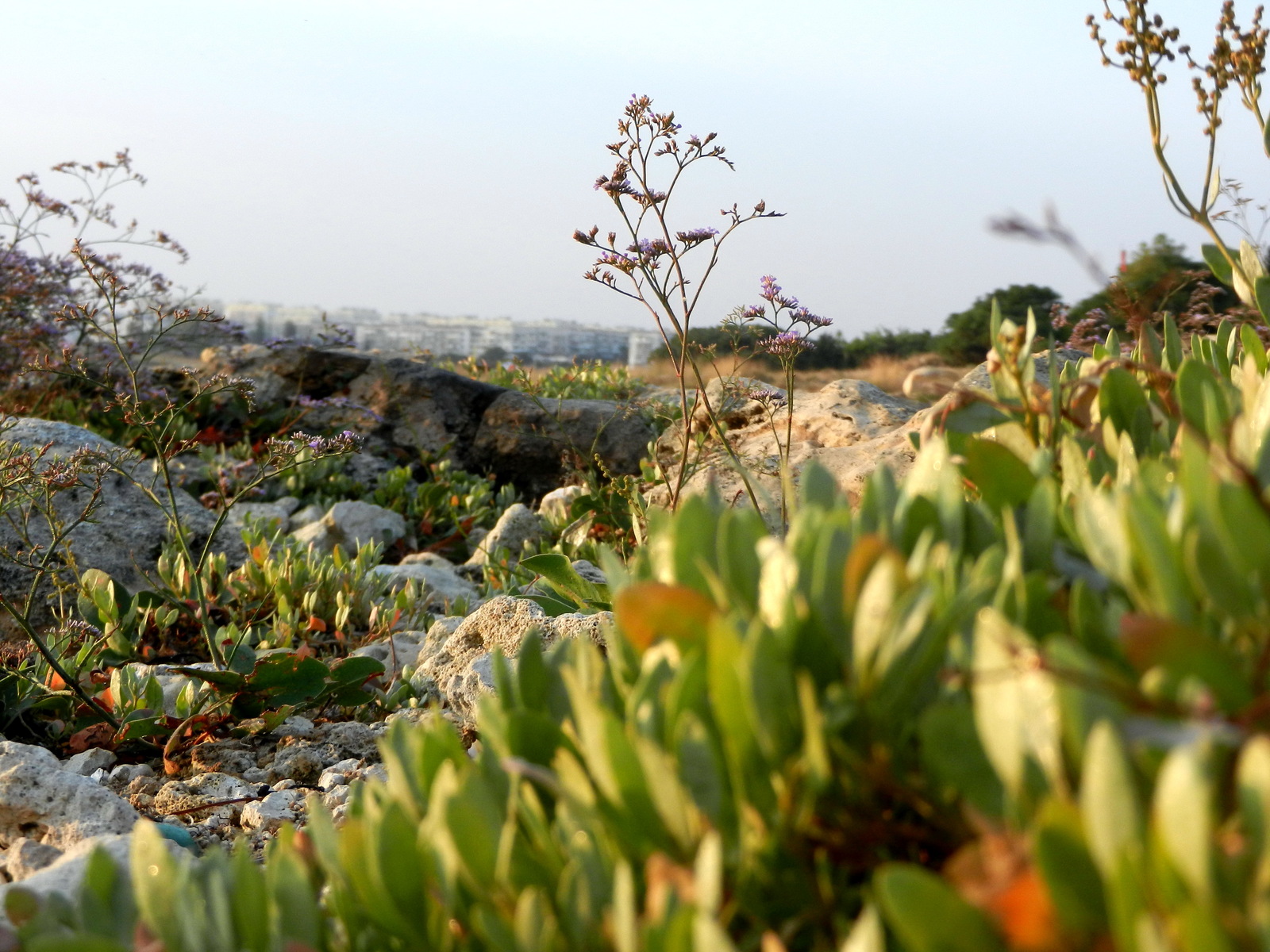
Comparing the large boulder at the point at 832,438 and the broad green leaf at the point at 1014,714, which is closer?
the broad green leaf at the point at 1014,714

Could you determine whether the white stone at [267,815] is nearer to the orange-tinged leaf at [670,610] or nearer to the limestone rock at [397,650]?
the limestone rock at [397,650]

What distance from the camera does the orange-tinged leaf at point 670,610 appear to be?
1.12m

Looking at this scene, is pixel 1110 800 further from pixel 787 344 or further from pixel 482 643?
pixel 787 344

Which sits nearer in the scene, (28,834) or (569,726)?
(569,726)

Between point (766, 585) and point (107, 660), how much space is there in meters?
3.42

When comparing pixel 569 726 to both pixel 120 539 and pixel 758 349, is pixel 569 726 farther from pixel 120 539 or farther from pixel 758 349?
pixel 120 539

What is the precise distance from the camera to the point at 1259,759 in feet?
2.48

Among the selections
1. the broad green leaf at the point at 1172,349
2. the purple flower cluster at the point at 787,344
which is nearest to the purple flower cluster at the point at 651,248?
the purple flower cluster at the point at 787,344

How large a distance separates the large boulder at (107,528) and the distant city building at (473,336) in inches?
41.0

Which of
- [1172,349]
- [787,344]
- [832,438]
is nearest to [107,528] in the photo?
[787,344]

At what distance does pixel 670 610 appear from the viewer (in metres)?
1.12

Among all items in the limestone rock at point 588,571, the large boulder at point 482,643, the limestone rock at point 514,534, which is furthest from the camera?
the limestone rock at point 514,534

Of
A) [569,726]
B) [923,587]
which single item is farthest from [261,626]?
[923,587]

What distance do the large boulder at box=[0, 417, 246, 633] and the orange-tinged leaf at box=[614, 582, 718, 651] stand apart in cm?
427
